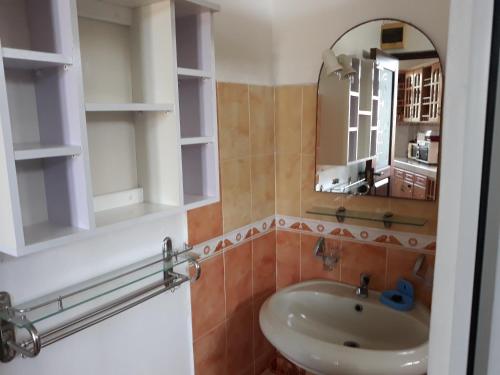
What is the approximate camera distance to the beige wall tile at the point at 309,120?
5.82 ft

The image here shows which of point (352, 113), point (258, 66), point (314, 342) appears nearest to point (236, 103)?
point (258, 66)

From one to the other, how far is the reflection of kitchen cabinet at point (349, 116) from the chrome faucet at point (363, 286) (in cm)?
49

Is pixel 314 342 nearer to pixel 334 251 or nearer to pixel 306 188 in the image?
pixel 334 251

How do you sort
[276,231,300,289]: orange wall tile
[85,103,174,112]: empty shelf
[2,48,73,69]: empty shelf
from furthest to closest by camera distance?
1. [276,231,300,289]: orange wall tile
2. [85,103,174,112]: empty shelf
3. [2,48,73,69]: empty shelf

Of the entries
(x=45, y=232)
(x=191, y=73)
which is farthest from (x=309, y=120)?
(x=45, y=232)

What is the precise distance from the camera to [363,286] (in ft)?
5.67

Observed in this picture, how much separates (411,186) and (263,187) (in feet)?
2.05

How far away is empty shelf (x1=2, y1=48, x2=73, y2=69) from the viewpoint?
773 mm

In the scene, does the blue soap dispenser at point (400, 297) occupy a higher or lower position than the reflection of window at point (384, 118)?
lower

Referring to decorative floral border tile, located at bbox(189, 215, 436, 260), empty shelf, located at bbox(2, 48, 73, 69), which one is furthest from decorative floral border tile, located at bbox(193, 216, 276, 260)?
empty shelf, located at bbox(2, 48, 73, 69)

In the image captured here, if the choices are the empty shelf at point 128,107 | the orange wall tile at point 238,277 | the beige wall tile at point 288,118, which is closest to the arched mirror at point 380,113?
the beige wall tile at point 288,118

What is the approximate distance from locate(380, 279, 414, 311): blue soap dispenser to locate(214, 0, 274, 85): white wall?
1024mm

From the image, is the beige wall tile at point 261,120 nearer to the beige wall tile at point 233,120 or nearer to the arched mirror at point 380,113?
the beige wall tile at point 233,120

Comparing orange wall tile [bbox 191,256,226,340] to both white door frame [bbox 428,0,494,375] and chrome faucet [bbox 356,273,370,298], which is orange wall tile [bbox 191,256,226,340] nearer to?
chrome faucet [bbox 356,273,370,298]
